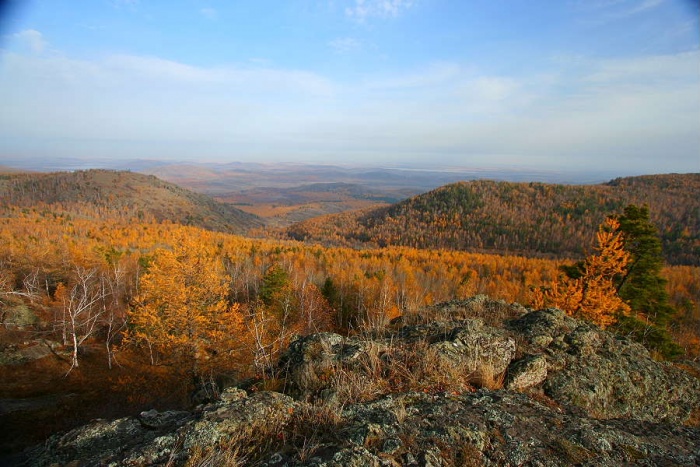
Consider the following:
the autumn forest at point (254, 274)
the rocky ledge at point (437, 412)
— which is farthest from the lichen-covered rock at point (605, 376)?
the autumn forest at point (254, 274)

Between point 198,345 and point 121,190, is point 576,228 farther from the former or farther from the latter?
point 121,190

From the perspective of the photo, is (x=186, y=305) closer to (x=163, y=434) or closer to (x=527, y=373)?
(x=163, y=434)

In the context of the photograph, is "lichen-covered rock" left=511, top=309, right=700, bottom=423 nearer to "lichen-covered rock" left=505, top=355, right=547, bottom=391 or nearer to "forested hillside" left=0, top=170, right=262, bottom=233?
"lichen-covered rock" left=505, top=355, right=547, bottom=391

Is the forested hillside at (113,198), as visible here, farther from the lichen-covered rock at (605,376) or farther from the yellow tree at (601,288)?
the lichen-covered rock at (605,376)

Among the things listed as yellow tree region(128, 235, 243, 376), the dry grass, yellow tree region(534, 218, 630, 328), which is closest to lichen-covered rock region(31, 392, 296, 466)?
the dry grass

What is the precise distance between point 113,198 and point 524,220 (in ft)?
675

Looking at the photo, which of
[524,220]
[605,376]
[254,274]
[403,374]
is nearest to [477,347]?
[403,374]

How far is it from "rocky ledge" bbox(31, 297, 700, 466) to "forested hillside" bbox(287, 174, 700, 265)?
138m

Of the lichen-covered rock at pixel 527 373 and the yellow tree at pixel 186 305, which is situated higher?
the lichen-covered rock at pixel 527 373

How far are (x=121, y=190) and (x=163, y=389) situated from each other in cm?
18295

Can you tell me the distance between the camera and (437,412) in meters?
4.54

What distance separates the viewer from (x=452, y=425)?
4.11m

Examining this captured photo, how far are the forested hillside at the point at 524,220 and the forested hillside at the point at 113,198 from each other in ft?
165

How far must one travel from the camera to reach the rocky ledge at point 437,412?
3.63m
